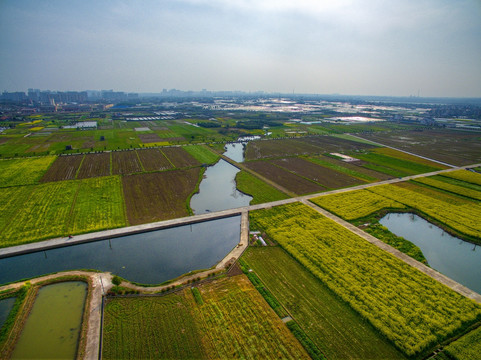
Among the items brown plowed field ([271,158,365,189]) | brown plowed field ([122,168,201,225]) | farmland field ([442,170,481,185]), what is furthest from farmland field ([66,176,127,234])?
farmland field ([442,170,481,185])

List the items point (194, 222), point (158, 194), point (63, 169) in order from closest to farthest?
1. point (194, 222)
2. point (158, 194)
3. point (63, 169)

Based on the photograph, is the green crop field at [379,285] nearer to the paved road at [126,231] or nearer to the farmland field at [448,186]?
the paved road at [126,231]

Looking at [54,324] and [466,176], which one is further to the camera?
[466,176]

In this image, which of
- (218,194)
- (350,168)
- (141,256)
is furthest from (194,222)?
(350,168)

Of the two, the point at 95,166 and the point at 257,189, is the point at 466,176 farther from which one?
the point at 95,166

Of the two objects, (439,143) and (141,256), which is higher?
(439,143)

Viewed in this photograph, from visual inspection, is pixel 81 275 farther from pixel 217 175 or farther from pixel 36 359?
pixel 217 175
